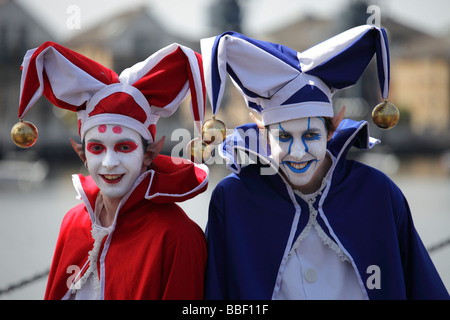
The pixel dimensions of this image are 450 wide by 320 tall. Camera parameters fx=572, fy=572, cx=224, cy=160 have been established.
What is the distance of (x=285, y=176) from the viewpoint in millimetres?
2781

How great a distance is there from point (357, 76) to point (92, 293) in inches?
63.4

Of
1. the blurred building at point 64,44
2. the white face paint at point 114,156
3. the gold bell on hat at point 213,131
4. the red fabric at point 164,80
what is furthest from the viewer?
the blurred building at point 64,44

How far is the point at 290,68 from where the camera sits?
102 inches

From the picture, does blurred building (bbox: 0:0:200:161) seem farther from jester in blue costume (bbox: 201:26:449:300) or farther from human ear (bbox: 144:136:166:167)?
jester in blue costume (bbox: 201:26:449:300)

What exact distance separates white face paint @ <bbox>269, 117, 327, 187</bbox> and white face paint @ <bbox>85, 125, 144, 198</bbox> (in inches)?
25.7

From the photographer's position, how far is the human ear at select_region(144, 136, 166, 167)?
2.79 metres

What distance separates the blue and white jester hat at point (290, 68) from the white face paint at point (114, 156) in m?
0.44


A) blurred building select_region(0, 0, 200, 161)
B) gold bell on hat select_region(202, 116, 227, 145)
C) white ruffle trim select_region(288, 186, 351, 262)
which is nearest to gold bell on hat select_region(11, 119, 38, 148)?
gold bell on hat select_region(202, 116, 227, 145)

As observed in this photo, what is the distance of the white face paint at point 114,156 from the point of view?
2631 millimetres

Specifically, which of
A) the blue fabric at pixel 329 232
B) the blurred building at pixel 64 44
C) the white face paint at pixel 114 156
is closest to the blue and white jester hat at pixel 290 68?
the blue fabric at pixel 329 232

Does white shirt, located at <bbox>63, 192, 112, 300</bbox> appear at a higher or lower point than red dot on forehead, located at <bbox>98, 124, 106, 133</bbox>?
lower

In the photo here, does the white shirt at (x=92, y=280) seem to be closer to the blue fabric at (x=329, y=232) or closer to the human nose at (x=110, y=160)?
the human nose at (x=110, y=160)

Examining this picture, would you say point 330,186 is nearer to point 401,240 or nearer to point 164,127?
point 401,240
